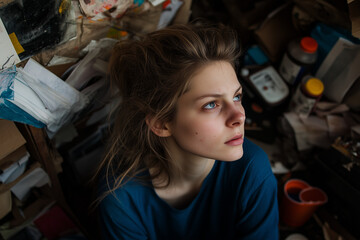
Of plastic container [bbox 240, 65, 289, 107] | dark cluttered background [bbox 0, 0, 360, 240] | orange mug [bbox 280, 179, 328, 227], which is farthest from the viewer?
plastic container [bbox 240, 65, 289, 107]

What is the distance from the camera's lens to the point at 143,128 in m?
0.91

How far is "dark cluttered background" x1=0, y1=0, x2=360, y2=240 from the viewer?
0.81 m

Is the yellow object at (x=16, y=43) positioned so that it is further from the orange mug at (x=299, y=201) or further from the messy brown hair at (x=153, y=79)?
the orange mug at (x=299, y=201)

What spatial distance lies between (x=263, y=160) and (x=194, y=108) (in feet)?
1.02

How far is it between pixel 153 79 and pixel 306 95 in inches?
28.3

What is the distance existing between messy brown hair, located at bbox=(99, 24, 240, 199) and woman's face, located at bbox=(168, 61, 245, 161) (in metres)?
0.02

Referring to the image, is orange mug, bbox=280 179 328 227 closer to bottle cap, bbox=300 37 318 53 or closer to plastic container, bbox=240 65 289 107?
plastic container, bbox=240 65 289 107

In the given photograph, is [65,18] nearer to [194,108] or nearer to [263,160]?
[194,108]

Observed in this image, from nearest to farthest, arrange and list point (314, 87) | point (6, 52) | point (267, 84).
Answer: point (6, 52) → point (314, 87) → point (267, 84)

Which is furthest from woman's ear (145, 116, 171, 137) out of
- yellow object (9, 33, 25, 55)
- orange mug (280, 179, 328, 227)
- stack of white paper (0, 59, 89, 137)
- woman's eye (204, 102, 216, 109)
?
orange mug (280, 179, 328, 227)

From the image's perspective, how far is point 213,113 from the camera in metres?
0.76

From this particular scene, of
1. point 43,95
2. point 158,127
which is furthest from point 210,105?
point 43,95

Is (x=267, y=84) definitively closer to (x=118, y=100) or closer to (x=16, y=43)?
(x=118, y=100)

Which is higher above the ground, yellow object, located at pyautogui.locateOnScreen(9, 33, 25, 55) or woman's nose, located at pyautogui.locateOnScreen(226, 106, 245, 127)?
yellow object, located at pyautogui.locateOnScreen(9, 33, 25, 55)
